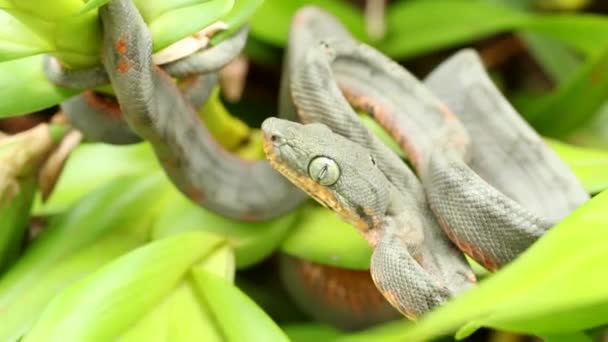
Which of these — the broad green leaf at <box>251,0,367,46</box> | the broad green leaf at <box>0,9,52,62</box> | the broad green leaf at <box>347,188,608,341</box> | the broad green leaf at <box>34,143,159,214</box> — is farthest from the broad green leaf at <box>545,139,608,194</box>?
the broad green leaf at <box>0,9,52,62</box>

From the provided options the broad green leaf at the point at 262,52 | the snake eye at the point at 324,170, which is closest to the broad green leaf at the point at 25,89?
the snake eye at the point at 324,170

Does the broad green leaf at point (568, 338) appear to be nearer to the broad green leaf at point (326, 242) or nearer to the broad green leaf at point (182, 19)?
the broad green leaf at point (326, 242)

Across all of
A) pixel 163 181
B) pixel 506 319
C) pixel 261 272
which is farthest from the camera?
pixel 261 272

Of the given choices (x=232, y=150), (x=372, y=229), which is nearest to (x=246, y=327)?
(x=372, y=229)

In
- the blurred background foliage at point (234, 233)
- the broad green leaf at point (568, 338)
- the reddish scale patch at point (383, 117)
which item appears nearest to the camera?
the blurred background foliage at point (234, 233)

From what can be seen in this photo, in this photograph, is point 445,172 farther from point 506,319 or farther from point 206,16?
point 506,319

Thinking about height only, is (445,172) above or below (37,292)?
above

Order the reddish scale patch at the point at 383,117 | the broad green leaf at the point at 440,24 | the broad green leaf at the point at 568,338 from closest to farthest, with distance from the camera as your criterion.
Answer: the broad green leaf at the point at 568,338, the reddish scale patch at the point at 383,117, the broad green leaf at the point at 440,24
